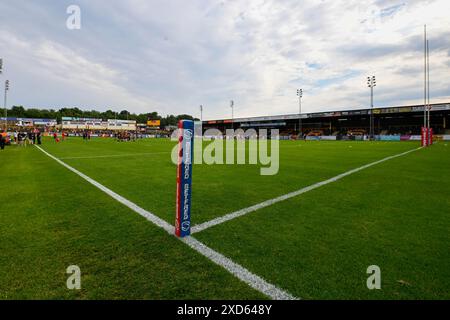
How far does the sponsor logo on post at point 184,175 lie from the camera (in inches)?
127

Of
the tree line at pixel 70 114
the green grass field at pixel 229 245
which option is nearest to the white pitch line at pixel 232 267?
the green grass field at pixel 229 245

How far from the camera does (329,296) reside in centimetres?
212

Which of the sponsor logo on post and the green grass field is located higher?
the sponsor logo on post

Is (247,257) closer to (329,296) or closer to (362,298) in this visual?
(329,296)

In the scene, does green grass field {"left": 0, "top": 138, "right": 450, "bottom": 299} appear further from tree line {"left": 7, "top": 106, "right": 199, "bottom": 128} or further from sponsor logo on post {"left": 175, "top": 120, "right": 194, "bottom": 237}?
tree line {"left": 7, "top": 106, "right": 199, "bottom": 128}

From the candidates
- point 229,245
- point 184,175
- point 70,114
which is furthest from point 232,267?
point 70,114

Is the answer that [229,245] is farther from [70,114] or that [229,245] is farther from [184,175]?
[70,114]

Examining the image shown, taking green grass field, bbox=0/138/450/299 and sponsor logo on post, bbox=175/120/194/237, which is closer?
green grass field, bbox=0/138/450/299

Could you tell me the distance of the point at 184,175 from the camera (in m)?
3.28

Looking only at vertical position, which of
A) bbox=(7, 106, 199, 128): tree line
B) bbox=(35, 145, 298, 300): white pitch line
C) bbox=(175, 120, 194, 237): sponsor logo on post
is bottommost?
bbox=(35, 145, 298, 300): white pitch line

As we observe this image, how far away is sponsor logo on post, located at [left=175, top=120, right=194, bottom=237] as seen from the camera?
3236 millimetres

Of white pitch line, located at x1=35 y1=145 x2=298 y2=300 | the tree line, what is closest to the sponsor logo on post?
white pitch line, located at x1=35 y1=145 x2=298 y2=300

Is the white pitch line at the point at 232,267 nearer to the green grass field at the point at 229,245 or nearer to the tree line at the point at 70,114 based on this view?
the green grass field at the point at 229,245
